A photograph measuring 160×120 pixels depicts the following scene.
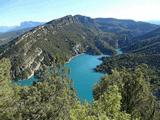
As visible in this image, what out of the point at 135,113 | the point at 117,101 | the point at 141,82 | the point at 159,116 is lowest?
the point at 159,116

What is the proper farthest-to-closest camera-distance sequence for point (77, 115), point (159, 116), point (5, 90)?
point (159, 116) < point (5, 90) < point (77, 115)

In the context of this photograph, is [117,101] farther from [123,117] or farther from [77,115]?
[77,115]

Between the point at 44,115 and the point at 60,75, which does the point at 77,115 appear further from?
the point at 60,75

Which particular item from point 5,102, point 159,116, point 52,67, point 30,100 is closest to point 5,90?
point 5,102

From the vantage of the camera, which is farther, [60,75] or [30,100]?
[60,75]

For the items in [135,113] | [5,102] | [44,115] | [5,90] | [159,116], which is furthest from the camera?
[159,116]

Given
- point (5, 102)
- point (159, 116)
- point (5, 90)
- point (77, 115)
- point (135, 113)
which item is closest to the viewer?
point (77, 115)

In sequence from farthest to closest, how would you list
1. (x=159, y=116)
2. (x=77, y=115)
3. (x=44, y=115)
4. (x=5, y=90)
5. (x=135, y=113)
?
(x=159, y=116) < (x=135, y=113) < (x=5, y=90) < (x=44, y=115) < (x=77, y=115)

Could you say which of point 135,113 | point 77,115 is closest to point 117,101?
point 77,115

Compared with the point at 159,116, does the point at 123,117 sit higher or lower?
higher
